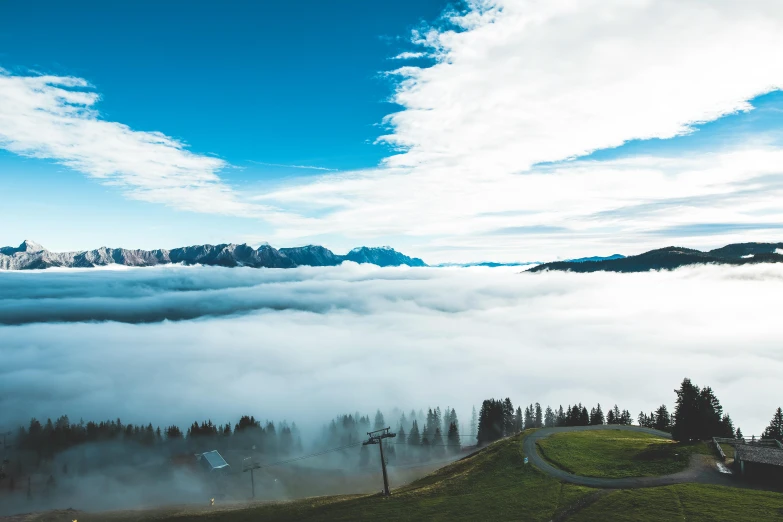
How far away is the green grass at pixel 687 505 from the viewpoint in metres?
44.1

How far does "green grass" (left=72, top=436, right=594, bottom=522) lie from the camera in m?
53.9

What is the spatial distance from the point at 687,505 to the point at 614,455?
26.0 metres

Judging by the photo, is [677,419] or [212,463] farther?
[212,463]

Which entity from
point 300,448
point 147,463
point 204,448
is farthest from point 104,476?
point 300,448

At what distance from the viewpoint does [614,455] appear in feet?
238

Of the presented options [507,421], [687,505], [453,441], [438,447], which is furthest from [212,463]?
[687,505]

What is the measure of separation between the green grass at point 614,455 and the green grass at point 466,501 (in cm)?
603

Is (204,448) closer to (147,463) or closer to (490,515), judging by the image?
(147,463)

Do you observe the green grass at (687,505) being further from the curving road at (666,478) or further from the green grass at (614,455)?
the green grass at (614,455)

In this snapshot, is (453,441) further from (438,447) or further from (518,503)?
(518,503)

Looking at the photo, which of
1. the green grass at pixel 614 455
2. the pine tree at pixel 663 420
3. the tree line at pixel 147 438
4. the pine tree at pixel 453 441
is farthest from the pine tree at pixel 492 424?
the tree line at pixel 147 438

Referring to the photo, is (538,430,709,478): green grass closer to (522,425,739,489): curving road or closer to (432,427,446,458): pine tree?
(522,425,739,489): curving road

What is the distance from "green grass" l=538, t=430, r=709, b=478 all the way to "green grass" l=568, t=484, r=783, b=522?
28.8ft

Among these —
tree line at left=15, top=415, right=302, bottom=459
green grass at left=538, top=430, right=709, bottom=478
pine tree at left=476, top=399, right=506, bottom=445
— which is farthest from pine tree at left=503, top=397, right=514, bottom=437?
tree line at left=15, top=415, right=302, bottom=459
